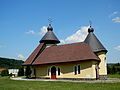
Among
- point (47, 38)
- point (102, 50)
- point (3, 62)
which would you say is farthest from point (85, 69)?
point (3, 62)

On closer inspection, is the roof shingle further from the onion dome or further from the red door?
the red door

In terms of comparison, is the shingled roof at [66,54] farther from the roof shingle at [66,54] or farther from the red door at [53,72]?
the red door at [53,72]

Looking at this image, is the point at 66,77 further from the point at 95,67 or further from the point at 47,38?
the point at 47,38

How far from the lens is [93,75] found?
40.3 m

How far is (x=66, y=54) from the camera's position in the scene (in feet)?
146

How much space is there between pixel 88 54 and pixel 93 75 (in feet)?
11.2

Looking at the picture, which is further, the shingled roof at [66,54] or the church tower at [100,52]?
the church tower at [100,52]

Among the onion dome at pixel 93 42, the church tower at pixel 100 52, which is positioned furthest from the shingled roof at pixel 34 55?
the church tower at pixel 100 52

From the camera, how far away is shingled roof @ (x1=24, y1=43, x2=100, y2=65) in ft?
135

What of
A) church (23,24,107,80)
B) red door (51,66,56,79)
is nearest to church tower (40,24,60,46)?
church (23,24,107,80)

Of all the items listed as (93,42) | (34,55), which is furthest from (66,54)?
(34,55)

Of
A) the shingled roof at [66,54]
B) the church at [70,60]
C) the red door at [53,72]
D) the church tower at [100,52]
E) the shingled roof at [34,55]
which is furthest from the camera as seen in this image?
the shingled roof at [34,55]

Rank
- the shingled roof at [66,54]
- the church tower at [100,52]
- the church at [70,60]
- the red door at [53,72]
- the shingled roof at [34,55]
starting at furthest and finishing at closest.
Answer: the shingled roof at [34,55], the red door at [53,72], the church tower at [100,52], the shingled roof at [66,54], the church at [70,60]

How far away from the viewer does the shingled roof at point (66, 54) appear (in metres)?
41.2
